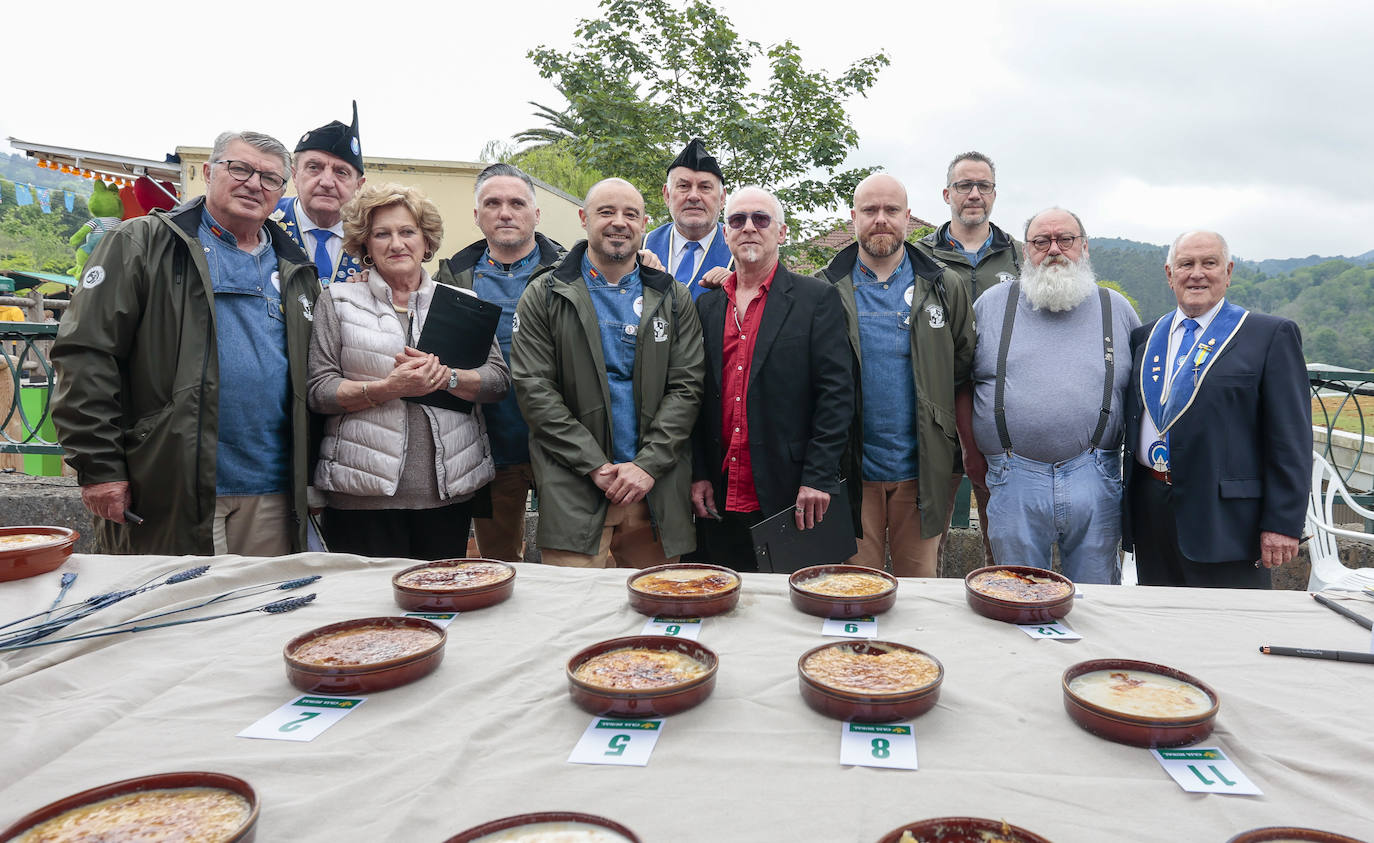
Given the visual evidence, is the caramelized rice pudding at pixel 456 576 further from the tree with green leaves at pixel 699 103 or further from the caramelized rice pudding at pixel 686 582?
the tree with green leaves at pixel 699 103

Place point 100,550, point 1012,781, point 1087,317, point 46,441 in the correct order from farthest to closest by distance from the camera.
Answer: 1. point 46,441
2. point 1087,317
3. point 100,550
4. point 1012,781

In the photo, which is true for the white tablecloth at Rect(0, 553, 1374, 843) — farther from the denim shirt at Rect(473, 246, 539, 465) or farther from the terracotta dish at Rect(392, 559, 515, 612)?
the denim shirt at Rect(473, 246, 539, 465)

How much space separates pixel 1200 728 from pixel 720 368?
217 centimetres

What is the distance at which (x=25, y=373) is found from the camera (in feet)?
16.6

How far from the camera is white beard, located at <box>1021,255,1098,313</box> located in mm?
3037

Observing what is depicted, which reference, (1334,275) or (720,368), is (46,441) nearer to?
(720,368)

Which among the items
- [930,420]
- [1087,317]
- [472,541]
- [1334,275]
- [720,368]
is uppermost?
[1334,275]

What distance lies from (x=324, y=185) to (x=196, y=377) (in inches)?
49.6

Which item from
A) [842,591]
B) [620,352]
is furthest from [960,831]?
[620,352]

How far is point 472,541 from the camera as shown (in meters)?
4.12

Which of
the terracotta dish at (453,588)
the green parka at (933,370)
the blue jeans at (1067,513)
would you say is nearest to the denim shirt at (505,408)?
the terracotta dish at (453,588)

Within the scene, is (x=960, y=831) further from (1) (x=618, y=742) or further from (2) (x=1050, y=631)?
(2) (x=1050, y=631)

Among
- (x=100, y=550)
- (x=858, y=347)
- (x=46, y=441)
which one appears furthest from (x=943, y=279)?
(x=46, y=441)

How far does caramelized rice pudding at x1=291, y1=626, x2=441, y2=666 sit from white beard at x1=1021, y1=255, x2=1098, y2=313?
2597 mm
